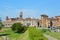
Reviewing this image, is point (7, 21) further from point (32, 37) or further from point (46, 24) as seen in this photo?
point (32, 37)

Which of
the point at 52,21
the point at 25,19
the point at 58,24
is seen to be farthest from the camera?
the point at 25,19

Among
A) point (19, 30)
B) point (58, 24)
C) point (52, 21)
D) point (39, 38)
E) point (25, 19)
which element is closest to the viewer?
point (39, 38)

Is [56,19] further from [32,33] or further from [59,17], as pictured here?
[32,33]

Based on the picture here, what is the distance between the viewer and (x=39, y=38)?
1035cm

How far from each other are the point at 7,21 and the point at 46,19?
73.2ft

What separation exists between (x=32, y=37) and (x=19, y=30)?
38.9 metres

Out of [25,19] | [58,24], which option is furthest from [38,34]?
[25,19]

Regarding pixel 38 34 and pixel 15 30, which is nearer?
pixel 38 34

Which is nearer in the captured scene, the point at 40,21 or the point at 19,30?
the point at 19,30

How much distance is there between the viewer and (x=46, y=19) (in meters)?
78.2

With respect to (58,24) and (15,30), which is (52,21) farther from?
(15,30)

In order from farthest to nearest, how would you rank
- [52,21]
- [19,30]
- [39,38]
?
[52,21]
[19,30]
[39,38]

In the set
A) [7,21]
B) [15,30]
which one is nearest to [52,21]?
[7,21]

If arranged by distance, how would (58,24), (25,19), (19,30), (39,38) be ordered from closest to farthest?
(39,38) → (19,30) → (58,24) → (25,19)
